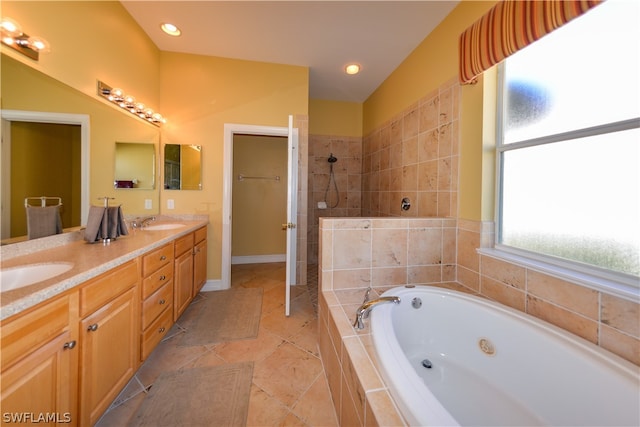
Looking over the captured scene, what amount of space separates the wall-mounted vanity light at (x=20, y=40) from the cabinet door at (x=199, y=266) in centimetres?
162

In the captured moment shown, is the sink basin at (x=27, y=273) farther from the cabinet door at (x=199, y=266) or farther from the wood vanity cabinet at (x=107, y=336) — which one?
the cabinet door at (x=199, y=266)

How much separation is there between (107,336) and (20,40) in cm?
156

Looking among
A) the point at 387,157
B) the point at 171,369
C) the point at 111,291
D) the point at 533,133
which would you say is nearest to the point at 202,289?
the point at 171,369

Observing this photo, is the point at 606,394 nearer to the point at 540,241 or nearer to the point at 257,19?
the point at 540,241

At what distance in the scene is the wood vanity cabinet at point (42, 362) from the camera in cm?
68

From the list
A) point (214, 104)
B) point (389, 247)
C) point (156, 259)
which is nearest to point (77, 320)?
point (156, 259)

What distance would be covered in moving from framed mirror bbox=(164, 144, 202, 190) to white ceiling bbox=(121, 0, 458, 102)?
1.06m

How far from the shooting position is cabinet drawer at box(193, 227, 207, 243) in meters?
2.26

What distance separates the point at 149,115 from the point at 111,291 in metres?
1.95

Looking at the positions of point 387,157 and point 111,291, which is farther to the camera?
point 387,157

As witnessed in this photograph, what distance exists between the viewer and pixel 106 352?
1077 millimetres

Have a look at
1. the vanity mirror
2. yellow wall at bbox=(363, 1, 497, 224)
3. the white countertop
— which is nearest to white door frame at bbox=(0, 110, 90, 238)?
the vanity mirror

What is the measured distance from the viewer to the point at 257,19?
1.96m

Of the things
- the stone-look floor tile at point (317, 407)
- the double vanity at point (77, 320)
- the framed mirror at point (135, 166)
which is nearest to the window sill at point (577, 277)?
the stone-look floor tile at point (317, 407)
